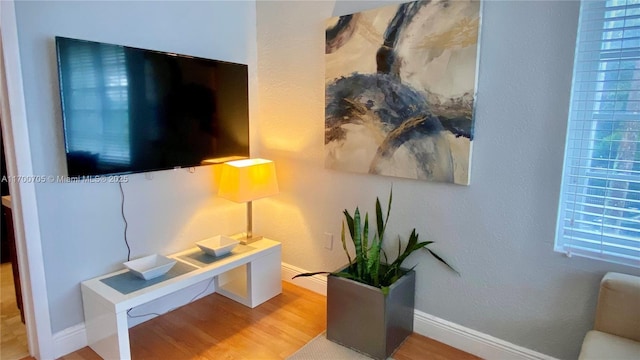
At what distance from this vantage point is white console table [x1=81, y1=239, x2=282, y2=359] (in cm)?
184

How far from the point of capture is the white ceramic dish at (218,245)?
236cm

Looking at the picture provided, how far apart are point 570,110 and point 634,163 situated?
33cm

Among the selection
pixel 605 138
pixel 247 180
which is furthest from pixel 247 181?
pixel 605 138

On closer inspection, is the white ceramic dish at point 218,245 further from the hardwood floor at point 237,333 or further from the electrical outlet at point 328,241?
the electrical outlet at point 328,241

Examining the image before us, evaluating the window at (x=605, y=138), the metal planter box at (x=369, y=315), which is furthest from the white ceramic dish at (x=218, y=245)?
the window at (x=605, y=138)

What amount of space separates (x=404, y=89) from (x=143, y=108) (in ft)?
4.88

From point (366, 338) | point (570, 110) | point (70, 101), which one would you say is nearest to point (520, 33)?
point (570, 110)

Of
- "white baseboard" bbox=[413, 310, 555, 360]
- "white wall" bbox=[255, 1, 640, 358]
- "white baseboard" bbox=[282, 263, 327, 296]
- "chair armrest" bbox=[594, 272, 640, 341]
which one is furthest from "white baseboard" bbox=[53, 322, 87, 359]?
"chair armrest" bbox=[594, 272, 640, 341]

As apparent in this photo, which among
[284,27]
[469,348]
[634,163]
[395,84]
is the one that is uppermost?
[284,27]

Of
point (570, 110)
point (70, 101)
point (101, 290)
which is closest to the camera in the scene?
point (570, 110)

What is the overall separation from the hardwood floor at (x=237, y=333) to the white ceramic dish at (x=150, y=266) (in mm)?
418

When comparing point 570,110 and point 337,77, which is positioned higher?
point 337,77

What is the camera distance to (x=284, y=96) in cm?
272

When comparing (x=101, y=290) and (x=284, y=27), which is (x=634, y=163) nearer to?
(x=284, y=27)
